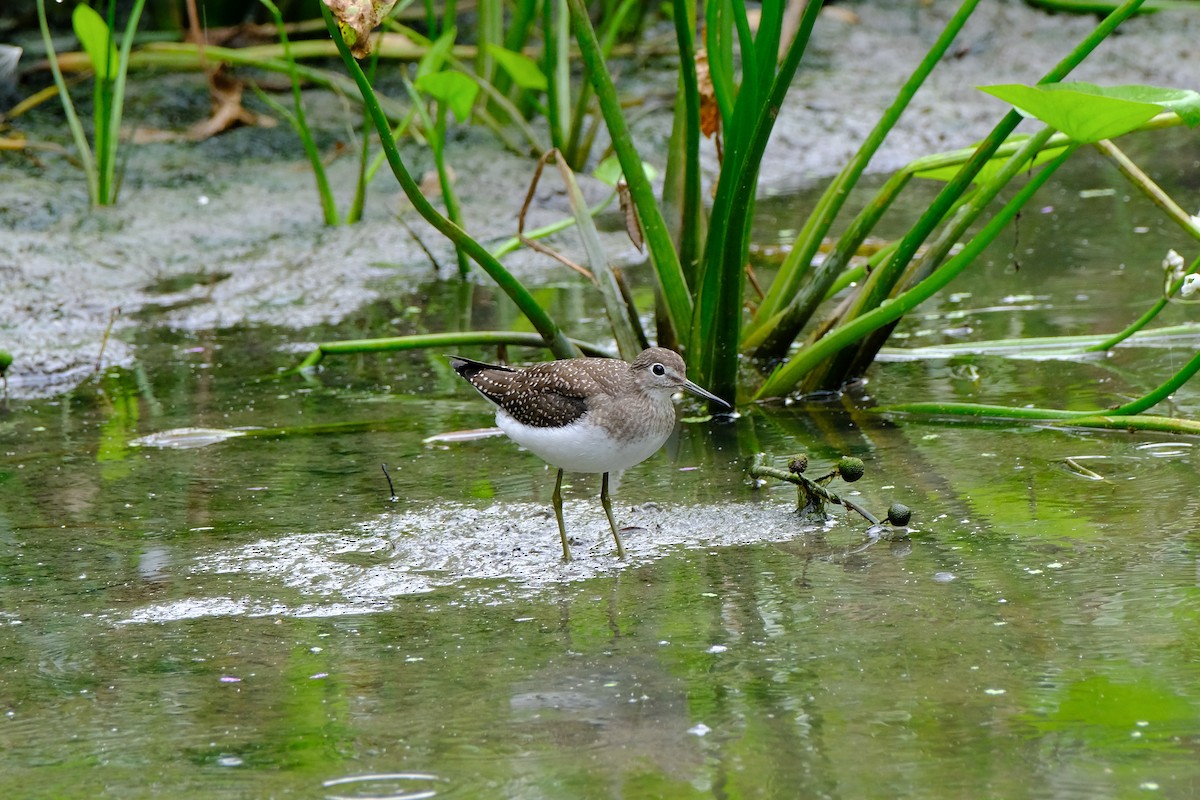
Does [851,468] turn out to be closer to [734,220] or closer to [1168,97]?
[734,220]

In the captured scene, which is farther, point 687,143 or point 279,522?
point 687,143

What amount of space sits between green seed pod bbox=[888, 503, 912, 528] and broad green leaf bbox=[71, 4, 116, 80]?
15.8ft

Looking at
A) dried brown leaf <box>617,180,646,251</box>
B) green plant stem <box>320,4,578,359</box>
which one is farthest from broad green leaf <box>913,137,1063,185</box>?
green plant stem <box>320,4,578,359</box>

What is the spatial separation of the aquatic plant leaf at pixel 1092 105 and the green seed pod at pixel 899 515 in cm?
111

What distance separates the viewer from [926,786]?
2545 millimetres

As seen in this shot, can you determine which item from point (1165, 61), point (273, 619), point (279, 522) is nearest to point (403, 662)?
point (273, 619)

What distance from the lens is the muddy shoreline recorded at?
6.93 metres

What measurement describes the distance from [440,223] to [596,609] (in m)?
1.48

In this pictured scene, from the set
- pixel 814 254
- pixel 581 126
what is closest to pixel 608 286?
pixel 814 254

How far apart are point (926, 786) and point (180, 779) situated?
138 centimetres

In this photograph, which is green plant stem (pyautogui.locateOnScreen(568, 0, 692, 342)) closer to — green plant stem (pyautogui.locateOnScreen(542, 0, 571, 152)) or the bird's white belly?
the bird's white belly

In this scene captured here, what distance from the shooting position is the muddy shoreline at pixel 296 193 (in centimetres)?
693

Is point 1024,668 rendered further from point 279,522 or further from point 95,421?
point 95,421

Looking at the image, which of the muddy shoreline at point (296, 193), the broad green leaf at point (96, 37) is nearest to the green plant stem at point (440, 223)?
the muddy shoreline at point (296, 193)
